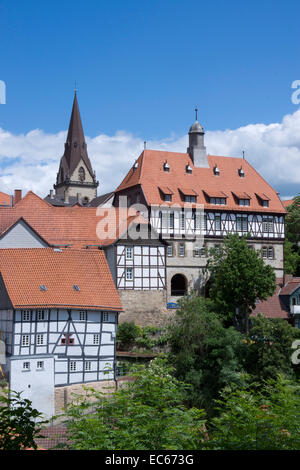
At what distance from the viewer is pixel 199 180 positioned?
43531 mm

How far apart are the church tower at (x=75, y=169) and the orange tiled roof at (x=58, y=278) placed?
46522 mm

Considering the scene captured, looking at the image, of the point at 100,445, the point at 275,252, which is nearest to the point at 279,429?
the point at 100,445

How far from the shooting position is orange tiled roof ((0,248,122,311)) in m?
28.8

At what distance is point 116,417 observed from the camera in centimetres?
1296

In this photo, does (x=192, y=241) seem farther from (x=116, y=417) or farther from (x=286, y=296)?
(x=116, y=417)

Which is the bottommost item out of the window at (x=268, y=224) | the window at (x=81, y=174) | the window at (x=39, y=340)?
the window at (x=39, y=340)

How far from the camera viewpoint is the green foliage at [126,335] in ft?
106

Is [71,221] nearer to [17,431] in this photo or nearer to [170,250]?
[170,250]

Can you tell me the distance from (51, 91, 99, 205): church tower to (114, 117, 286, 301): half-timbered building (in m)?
34.9

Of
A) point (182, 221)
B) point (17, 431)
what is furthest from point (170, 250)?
point (17, 431)

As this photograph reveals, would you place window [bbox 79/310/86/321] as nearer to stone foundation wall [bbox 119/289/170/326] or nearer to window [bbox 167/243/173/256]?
stone foundation wall [bbox 119/289/170/326]

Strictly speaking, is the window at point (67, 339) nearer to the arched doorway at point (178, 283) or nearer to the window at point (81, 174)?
the arched doorway at point (178, 283)

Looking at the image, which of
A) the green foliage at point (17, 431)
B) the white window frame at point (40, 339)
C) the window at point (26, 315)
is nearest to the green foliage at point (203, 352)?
the white window frame at point (40, 339)

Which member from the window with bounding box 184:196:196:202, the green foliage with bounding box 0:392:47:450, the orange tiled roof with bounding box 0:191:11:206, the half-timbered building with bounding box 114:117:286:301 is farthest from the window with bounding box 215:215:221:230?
the green foliage with bounding box 0:392:47:450
